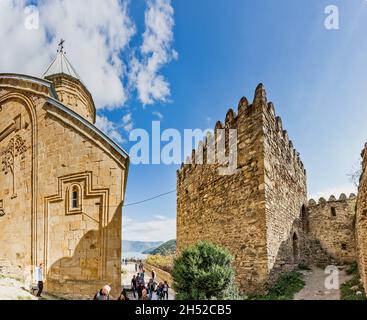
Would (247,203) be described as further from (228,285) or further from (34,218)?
(34,218)

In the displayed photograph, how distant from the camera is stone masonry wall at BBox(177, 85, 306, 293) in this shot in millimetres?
8484

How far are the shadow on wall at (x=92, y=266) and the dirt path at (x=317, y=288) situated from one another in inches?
216

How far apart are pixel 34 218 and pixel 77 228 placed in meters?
1.46

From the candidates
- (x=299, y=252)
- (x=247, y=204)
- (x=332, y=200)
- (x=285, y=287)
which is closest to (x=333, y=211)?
(x=332, y=200)

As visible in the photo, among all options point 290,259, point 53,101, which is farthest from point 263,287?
point 53,101

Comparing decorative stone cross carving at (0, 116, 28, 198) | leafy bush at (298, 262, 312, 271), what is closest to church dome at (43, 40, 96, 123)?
decorative stone cross carving at (0, 116, 28, 198)

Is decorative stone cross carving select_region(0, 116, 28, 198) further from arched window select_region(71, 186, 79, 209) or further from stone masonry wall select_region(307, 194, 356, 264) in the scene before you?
stone masonry wall select_region(307, 194, 356, 264)

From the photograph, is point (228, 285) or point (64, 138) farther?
point (64, 138)

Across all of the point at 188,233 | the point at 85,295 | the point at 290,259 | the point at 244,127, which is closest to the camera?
the point at 85,295

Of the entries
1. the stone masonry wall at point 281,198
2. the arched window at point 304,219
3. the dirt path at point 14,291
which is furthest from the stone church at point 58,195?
the arched window at point 304,219

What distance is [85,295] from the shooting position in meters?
6.39

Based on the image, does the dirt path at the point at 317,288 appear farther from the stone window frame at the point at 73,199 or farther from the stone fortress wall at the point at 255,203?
the stone window frame at the point at 73,199

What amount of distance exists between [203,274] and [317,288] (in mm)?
5215
